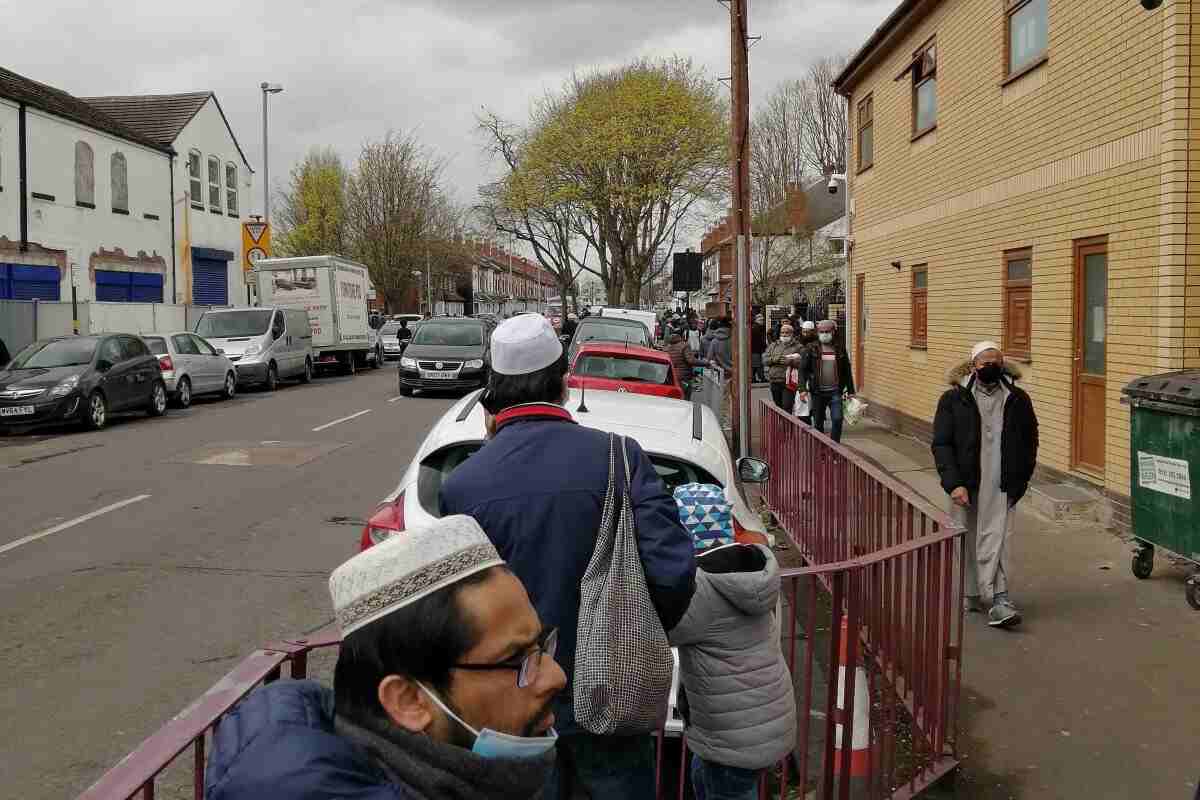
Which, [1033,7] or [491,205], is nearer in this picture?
[1033,7]

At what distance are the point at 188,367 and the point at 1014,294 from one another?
52.2 feet

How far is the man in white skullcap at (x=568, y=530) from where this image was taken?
2.85 m

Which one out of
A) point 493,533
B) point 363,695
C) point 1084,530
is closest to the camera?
point 363,695

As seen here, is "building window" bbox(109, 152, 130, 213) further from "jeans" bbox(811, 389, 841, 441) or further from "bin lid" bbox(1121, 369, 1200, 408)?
"bin lid" bbox(1121, 369, 1200, 408)

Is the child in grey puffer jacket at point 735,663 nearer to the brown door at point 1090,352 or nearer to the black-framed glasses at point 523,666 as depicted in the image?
the black-framed glasses at point 523,666

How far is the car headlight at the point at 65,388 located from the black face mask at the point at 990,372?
14.6m

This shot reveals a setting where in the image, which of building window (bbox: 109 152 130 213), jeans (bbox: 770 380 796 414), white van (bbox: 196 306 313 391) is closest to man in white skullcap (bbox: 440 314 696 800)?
jeans (bbox: 770 380 796 414)

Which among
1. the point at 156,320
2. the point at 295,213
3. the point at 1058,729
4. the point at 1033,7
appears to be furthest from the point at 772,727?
the point at 295,213

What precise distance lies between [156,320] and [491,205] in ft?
75.5

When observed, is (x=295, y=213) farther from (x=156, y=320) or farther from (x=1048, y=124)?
(x=1048, y=124)

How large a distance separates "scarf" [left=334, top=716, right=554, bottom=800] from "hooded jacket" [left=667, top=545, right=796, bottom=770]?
152 centimetres

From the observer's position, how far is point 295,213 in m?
67.2

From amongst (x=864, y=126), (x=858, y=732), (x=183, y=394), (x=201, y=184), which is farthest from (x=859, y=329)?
(x=201, y=184)

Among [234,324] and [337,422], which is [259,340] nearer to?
[234,324]
